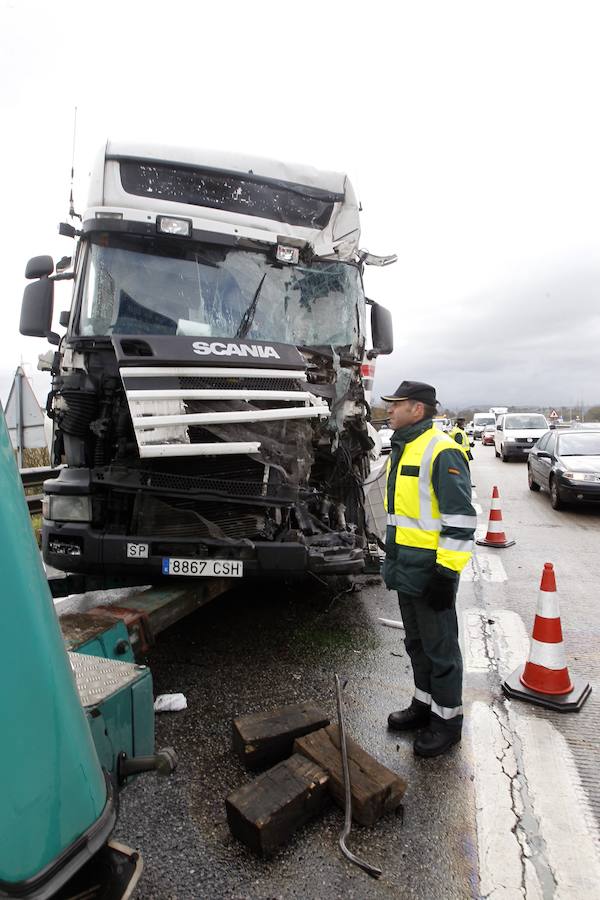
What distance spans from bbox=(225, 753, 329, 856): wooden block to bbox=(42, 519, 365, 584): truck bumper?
4.94 feet

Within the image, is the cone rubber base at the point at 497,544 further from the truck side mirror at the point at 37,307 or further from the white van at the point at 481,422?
the white van at the point at 481,422

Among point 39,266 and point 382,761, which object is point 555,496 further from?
point 39,266

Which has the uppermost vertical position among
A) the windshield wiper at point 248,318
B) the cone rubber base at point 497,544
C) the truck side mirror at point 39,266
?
the truck side mirror at point 39,266

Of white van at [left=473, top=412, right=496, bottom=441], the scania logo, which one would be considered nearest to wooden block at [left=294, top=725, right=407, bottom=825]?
the scania logo

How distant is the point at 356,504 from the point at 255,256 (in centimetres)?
261

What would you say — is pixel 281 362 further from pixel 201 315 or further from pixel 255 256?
pixel 255 256

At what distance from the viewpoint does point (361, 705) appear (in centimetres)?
360

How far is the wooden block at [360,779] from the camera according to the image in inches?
99.0

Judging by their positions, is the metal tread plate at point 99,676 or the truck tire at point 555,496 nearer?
the metal tread plate at point 99,676

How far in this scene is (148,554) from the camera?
13.0 feet

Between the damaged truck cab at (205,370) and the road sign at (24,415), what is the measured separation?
2.98 metres

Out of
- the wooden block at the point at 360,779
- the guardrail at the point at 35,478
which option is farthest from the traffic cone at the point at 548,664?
the guardrail at the point at 35,478

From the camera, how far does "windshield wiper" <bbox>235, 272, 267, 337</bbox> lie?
4.73 metres

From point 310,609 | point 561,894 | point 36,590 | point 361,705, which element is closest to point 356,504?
point 310,609
